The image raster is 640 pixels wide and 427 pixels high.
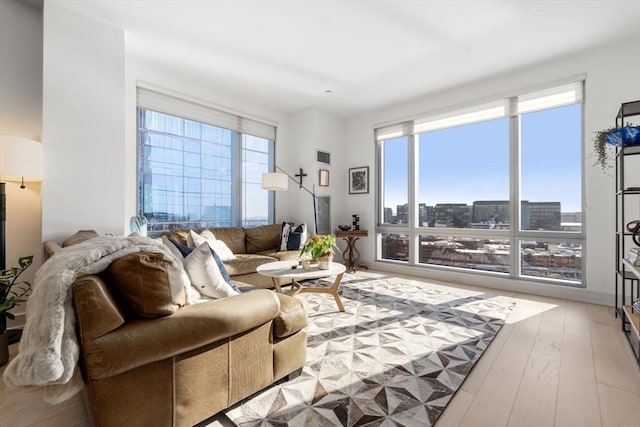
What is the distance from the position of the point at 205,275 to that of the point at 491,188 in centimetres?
409

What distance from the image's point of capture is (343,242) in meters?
5.74

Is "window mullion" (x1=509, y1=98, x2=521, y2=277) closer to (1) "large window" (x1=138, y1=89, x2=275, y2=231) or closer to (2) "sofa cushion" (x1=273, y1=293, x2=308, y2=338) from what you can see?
(2) "sofa cushion" (x1=273, y1=293, x2=308, y2=338)

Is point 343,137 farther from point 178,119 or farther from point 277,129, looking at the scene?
point 178,119

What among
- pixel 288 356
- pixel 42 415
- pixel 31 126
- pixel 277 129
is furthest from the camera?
pixel 277 129

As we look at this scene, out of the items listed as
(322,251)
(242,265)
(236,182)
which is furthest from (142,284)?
(236,182)

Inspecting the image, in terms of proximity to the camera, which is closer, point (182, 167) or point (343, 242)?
point (182, 167)

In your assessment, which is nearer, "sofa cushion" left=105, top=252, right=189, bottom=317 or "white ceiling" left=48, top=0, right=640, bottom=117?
"sofa cushion" left=105, top=252, right=189, bottom=317

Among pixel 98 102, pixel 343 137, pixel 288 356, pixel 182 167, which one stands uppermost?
pixel 343 137

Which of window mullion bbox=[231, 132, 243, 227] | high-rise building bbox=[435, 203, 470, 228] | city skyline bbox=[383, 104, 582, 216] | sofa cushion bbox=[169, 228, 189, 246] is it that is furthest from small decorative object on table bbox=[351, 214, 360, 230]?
sofa cushion bbox=[169, 228, 189, 246]

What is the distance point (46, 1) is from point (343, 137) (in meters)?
4.36

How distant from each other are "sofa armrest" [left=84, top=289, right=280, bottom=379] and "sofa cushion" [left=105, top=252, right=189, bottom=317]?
2.3 inches

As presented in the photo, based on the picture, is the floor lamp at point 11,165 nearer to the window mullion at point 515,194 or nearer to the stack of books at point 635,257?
the stack of books at point 635,257

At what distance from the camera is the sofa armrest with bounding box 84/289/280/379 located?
3.68 ft

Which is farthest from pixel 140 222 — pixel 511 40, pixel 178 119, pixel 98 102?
pixel 511 40
